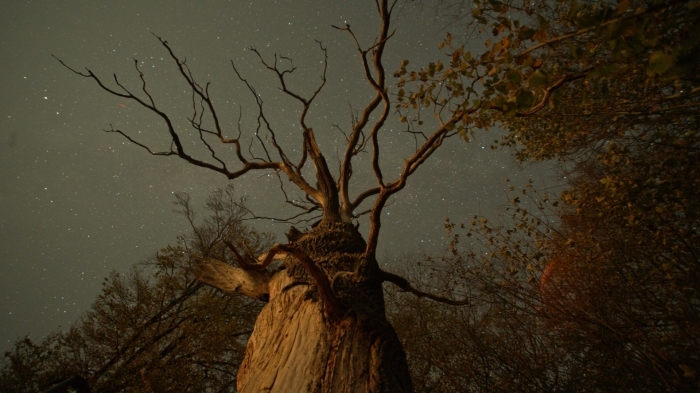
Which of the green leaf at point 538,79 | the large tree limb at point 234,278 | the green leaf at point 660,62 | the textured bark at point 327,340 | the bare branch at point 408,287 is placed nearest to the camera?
the green leaf at point 660,62

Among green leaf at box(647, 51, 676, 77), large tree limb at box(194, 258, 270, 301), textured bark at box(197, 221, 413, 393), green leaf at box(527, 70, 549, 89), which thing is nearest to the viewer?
green leaf at box(647, 51, 676, 77)

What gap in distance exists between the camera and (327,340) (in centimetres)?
273

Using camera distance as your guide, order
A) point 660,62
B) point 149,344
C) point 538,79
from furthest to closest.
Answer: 1. point 149,344
2. point 538,79
3. point 660,62

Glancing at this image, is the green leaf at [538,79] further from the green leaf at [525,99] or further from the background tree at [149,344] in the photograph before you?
the background tree at [149,344]

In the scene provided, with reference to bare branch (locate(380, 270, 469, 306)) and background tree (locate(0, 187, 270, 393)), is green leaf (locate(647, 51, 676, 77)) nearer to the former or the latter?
bare branch (locate(380, 270, 469, 306))

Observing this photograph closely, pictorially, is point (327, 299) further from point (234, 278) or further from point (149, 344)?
point (149, 344)

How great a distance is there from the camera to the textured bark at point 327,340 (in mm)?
2479

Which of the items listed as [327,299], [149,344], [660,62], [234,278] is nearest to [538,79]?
[660,62]

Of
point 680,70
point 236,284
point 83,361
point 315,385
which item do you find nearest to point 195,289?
point 83,361

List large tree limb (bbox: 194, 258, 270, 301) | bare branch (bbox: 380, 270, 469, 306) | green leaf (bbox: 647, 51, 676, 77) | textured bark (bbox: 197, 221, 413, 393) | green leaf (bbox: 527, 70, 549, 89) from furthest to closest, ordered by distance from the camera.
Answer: large tree limb (bbox: 194, 258, 270, 301) < bare branch (bbox: 380, 270, 469, 306) < textured bark (bbox: 197, 221, 413, 393) < green leaf (bbox: 527, 70, 549, 89) < green leaf (bbox: 647, 51, 676, 77)

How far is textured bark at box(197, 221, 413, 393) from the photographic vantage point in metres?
2.48

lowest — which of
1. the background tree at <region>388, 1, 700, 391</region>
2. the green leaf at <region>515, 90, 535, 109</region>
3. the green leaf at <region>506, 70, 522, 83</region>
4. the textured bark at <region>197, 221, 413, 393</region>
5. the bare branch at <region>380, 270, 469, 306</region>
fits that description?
the textured bark at <region>197, 221, 413, 393</region>

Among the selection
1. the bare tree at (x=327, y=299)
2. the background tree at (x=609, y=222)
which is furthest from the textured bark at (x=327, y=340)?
the background tree at (x=609, y=222)

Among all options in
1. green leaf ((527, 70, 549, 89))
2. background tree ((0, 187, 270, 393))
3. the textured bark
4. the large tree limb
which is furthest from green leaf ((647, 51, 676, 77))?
background tree ((0, 187, 270, 393))
